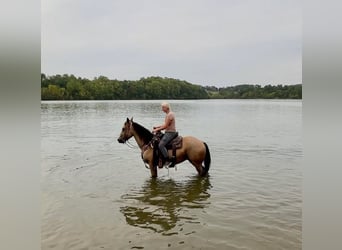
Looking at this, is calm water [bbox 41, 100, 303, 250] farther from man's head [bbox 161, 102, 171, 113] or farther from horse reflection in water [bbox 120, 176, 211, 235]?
man's head [bbox 161, 102, 171, 113]

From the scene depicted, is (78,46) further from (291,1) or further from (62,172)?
(291,1)

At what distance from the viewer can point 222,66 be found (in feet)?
20.2

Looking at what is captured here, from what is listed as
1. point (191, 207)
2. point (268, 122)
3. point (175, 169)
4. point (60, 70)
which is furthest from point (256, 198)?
point (268, 122)

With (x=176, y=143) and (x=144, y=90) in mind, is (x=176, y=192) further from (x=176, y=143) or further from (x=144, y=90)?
(x=144, y=90)

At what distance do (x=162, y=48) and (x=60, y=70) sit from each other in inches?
69.1

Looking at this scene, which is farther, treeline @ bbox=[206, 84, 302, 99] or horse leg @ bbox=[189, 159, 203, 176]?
treeline @ bbox=[206, 84, 302, 99]

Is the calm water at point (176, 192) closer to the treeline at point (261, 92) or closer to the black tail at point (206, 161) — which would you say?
the black tail at point (206, 161)

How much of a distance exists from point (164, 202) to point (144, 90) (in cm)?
218

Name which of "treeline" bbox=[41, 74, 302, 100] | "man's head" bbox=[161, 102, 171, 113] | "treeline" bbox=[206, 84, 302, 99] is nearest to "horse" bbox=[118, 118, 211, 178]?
"man's head" bbox=[161, 102, 171, 113]

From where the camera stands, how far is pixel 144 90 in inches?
196

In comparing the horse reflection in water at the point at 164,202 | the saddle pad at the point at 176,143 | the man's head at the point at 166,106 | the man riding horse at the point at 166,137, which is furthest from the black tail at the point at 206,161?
the man's head at the point at 166,106

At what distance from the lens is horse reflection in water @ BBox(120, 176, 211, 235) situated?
2715 mm

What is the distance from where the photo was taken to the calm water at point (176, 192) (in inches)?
96.6

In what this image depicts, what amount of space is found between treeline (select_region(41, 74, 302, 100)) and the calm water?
0.19 metres
